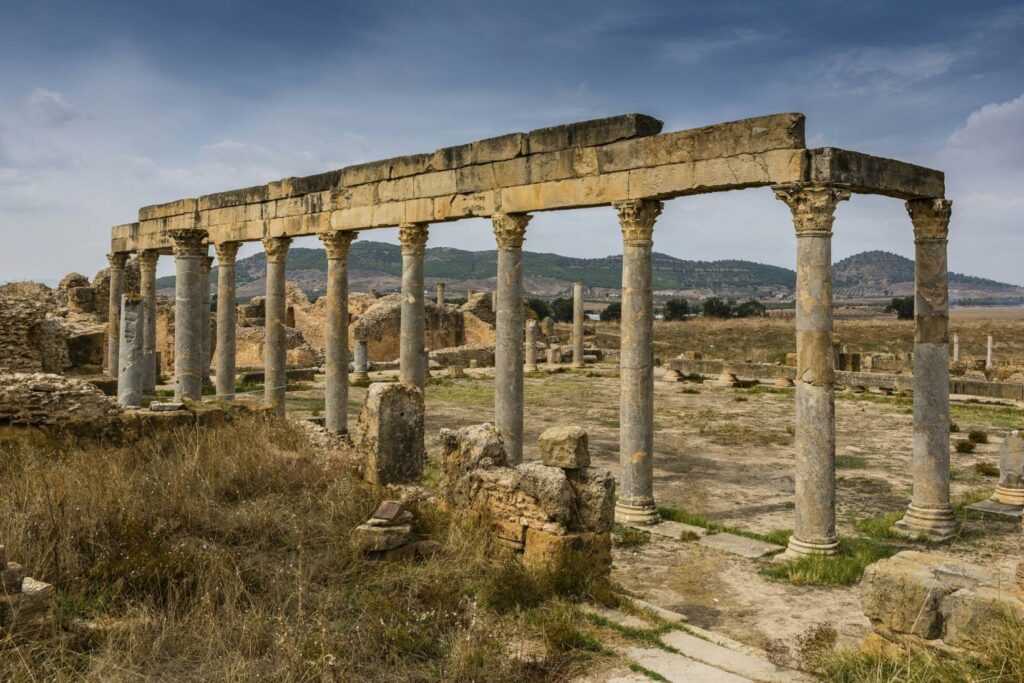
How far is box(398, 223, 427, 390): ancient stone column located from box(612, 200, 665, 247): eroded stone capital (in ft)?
15.9

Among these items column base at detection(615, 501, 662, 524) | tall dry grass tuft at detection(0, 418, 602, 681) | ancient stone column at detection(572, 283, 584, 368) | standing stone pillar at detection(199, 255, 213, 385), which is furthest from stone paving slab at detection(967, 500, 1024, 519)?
ancient stone column at detection(572, 283, 584, 368)

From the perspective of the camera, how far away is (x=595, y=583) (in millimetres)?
7977

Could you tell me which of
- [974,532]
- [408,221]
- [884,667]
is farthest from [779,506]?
[408,221]

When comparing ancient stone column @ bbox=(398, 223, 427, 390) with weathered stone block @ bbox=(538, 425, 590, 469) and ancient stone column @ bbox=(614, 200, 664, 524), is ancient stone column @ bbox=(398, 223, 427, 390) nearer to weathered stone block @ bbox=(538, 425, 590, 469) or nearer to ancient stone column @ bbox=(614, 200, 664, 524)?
ancient stone column @ bbox=(614, 200, 664, 524)

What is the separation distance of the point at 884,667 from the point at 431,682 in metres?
3.27

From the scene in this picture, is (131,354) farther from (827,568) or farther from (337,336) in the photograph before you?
(827,568)

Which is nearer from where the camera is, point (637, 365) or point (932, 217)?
point (932, 217)

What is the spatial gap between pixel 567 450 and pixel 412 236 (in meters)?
7.51

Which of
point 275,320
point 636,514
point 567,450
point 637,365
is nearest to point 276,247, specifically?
point 275,320

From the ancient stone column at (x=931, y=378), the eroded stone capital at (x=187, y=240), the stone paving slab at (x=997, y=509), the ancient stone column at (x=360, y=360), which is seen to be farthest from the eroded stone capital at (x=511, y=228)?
the ancient stone column at (x=360, y=360)

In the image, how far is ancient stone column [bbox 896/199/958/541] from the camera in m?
11.1

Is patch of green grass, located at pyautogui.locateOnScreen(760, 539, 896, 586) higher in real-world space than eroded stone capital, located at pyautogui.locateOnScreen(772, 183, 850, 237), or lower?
lower

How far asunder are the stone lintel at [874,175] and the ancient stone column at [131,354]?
42.6 ft

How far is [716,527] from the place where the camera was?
1118cm
